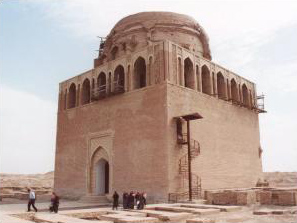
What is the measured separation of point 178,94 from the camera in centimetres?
1936

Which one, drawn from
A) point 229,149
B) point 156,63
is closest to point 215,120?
point 229,149

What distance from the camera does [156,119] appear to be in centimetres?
1872

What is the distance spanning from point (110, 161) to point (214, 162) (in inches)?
237

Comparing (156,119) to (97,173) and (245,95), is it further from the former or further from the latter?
(245,95)

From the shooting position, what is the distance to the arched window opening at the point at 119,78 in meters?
21.4

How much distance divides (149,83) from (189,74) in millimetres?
2834

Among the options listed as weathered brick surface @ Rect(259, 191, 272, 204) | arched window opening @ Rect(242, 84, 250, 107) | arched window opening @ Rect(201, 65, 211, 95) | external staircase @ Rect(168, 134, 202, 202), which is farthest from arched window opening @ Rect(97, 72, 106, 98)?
weathered brick surface @ Rect(259, 191, 272, 204)

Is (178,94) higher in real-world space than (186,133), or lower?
higher

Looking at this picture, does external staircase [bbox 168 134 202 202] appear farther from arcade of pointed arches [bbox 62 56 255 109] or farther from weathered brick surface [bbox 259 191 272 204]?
arcade of pointed arches [bbox 62 56 255 109]

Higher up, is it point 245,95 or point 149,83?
point 245,95

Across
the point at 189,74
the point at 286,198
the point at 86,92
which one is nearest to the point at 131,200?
the point at 286,198

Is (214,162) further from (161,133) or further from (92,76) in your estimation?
(92,76)

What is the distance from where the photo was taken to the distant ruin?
18547mm

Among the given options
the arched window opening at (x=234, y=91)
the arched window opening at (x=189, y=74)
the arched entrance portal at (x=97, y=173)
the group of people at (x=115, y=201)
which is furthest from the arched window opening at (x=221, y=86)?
the group of people at (x=115, y=201)
